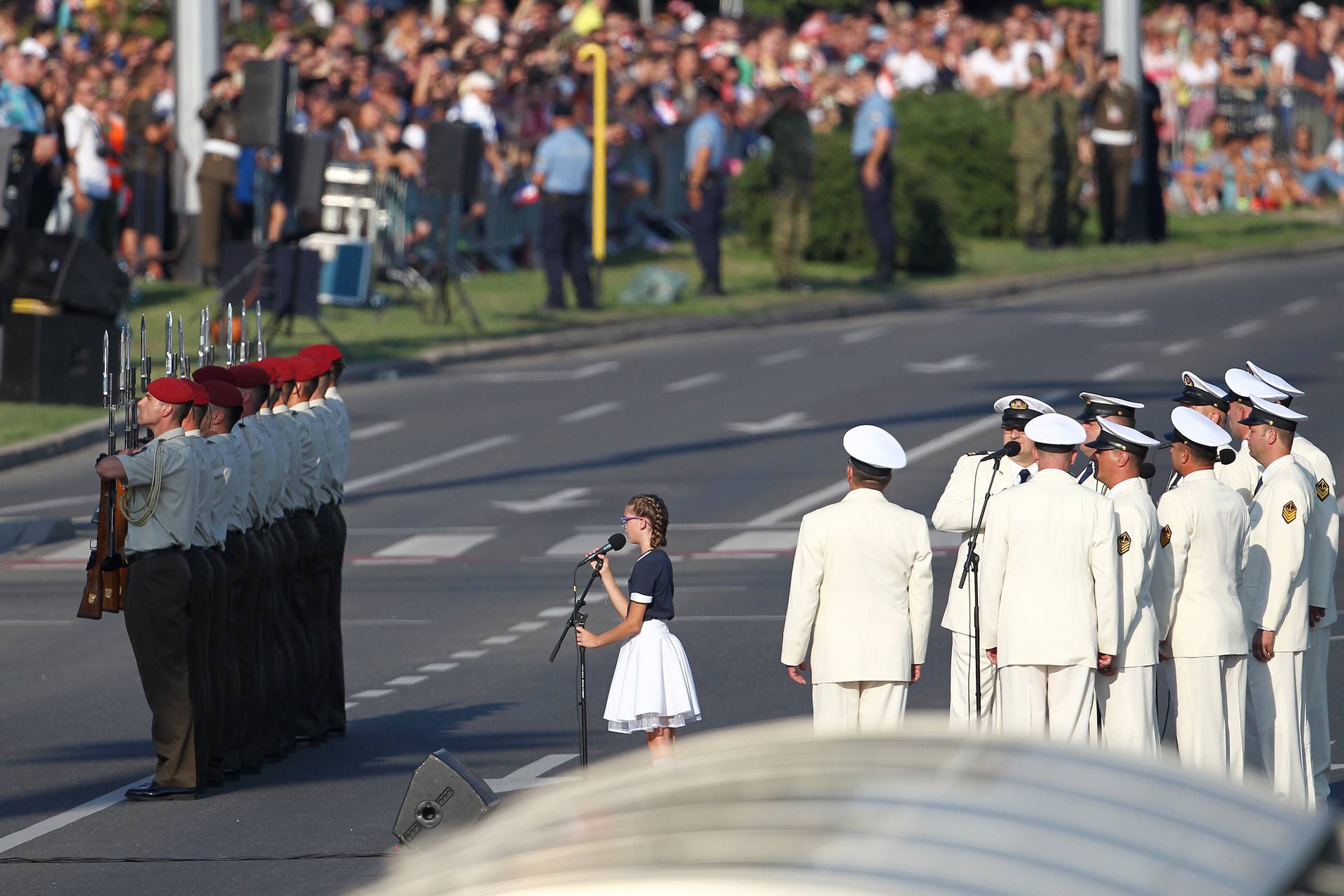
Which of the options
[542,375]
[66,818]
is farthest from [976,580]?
[542,375]

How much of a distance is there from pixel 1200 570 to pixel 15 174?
15.5 m

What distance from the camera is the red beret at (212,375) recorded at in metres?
11.1

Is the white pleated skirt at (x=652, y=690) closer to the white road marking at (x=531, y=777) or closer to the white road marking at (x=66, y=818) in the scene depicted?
the white road marking at (x=531, y=777)

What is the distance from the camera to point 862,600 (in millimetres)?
9117

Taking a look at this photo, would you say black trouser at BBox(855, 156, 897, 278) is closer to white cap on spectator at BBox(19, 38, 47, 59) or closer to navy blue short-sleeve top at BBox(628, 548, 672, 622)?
white cap on spectator at BBox(19, 38, 47, 59)

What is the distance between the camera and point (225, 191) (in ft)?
95.3

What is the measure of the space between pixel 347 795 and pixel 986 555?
10.2 feet

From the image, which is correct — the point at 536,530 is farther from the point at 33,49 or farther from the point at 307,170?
the point at 33,49

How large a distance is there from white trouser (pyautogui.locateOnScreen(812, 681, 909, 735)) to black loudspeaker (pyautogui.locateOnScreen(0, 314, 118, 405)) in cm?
1443

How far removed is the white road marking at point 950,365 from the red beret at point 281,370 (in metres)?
14.3

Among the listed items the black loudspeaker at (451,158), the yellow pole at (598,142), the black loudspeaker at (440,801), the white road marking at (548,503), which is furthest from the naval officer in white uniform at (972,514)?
the yellow pole at (598,142)

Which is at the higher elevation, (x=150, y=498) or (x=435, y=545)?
(x=150, y=498)

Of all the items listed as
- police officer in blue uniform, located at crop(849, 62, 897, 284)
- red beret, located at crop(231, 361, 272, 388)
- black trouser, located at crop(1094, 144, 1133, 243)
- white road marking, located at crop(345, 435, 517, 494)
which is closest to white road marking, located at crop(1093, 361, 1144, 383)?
white road marking, located at crop(345, 435, 517, 494)

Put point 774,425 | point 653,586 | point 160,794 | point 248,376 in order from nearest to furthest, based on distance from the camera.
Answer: point 653,586 → point 160,794 → point 248,376 → point 774,425
